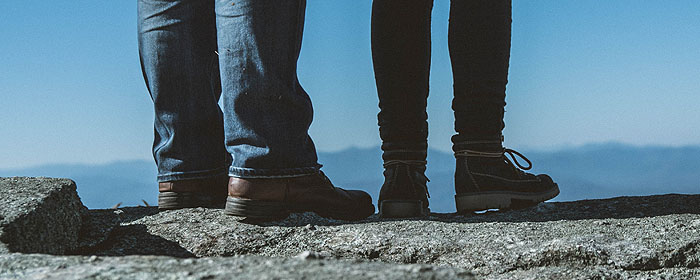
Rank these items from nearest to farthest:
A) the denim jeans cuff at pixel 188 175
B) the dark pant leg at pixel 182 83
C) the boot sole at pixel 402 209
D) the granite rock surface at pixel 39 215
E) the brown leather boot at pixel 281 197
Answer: the granite rock surface at pixel 39 215
the brown leather boot at pixel 281 197
the dark pant leg at pixel 182 83
the denim jeans cuff at pixel 188 175
the boot sole at pixel 402 209

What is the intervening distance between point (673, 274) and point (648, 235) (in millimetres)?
163

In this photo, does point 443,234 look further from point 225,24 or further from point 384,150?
point 225,24

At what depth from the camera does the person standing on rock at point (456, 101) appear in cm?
243

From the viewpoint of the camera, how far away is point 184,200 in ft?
7.48

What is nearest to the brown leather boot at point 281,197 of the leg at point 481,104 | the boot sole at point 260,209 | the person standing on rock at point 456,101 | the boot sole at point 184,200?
the boot sole at point 260,209

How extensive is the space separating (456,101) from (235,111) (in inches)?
36.7

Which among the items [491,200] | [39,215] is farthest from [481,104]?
[39,215]

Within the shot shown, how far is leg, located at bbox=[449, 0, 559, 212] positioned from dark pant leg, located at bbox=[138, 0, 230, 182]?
879 mm

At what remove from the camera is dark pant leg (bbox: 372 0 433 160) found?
2.50 m

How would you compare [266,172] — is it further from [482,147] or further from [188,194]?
[482,147]

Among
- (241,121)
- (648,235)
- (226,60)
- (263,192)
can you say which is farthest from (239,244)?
(648,235)

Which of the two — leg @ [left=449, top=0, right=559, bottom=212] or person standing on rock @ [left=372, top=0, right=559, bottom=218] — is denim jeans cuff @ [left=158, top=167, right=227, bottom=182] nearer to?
person standing on rock @ [left=372, top=0, right=559, bottom=218]

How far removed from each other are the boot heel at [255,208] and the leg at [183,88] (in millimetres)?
314

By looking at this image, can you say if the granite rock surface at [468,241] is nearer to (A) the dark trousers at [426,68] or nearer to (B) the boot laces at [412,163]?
(B) the boot laces at [412,163]
